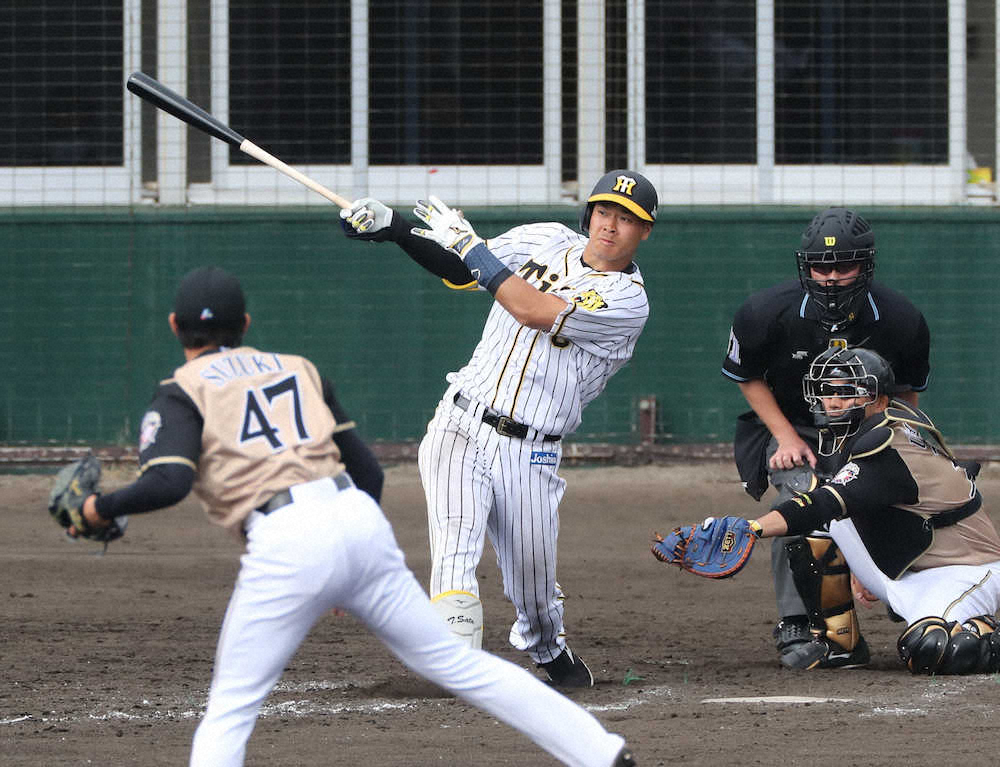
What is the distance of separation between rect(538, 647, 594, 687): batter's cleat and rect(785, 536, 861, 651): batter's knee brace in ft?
3.04

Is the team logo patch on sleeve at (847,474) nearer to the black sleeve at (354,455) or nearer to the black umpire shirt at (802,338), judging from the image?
the black umpire shirt at (802,338)

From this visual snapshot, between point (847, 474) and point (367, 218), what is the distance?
70.6 inches

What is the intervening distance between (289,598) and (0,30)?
7.84 meters

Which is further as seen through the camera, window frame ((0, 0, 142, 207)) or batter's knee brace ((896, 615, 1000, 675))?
window frame ((0, 0, 142, 207))

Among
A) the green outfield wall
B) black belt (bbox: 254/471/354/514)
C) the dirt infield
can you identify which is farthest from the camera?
the green outfield wall

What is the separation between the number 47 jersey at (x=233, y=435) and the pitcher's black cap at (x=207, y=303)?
0.36 feet

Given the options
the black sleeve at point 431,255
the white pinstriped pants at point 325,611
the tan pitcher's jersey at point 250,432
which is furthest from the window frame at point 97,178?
the white pinstriped pants at point 325,611

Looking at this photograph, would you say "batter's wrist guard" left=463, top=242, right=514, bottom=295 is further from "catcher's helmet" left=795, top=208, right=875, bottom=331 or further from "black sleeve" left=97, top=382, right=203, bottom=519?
"black sleeve" left=97, top=382, right=203, bottom=519

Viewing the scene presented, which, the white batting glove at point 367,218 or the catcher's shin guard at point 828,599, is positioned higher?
the white batting glove at point 367,218

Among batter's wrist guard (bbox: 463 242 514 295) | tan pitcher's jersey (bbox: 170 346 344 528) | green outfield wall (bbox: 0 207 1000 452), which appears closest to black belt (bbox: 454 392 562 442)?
batter's wrist guard (bbox: 463 242 514 295)

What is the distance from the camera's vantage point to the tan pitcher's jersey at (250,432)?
3.56m

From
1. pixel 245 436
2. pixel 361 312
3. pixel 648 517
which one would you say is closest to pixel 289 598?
pixel 245 436

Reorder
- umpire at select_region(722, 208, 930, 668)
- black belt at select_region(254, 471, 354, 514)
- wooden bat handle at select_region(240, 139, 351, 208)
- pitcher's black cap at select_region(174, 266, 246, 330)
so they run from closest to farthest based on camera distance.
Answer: black belt at select_region(254, 471, 354, 514) → pitcher's black cap at select_region(174, 266, 246, 330) → wooden bat handle at select_region(240, 139, 351, 208) → umpire at select_region(722, 208, 930, 668)

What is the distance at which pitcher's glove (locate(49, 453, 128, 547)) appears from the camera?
12.0ft
